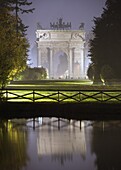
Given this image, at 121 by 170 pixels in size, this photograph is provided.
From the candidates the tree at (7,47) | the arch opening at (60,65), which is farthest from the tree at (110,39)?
the arch opening at (60,65)

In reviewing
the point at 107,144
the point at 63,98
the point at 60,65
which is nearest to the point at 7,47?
the point at 63,98

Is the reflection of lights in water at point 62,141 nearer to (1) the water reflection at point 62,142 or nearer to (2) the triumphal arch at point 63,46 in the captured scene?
(1) the water reflection at point 62,142

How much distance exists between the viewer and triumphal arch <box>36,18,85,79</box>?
361ft

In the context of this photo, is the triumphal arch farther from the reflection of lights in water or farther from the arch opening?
the reflection of lights in water

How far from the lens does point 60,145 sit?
669 inches

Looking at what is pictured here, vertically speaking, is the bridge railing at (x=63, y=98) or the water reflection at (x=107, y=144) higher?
the bridge railing at (x=63, y=98)

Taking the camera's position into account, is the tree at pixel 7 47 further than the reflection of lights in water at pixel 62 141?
Yes

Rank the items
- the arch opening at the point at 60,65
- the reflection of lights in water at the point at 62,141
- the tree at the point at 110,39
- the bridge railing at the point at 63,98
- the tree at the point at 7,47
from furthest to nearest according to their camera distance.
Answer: the arch opening at the point at 60,65 → the tree at the point at 110,39 → the tree at the point at 7,47 → the bridge railing at the point at 63,98 → the reflection of lights in water at the point at 62,141

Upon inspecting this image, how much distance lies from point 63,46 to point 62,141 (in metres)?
94.8

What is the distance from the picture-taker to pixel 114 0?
51.1 m

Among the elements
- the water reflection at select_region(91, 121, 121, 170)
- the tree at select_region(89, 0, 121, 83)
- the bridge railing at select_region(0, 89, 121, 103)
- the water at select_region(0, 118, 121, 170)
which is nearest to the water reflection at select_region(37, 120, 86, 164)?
the water at select_region(0, 118, 121, 170)

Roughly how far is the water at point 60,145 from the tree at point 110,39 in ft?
91.2

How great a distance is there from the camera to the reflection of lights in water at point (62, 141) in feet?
51.6

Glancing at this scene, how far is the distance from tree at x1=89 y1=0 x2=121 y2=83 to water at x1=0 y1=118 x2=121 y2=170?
91.2 ft
